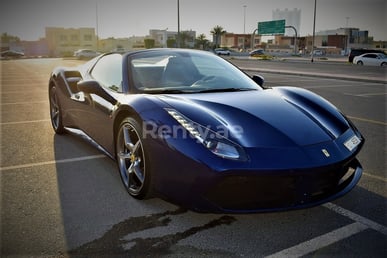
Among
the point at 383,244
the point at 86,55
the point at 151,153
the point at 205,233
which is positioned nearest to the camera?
the point at 383,244

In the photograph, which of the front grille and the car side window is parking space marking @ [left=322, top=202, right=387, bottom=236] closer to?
the front grille

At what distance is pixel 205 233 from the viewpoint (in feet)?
8.44

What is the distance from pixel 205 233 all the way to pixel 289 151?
830mm

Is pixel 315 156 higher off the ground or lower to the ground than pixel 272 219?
higher

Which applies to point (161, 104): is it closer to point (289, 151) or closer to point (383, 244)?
point (289, 151)

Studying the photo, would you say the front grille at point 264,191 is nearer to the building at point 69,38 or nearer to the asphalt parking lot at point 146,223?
the asphalt parking lot at point 146,223

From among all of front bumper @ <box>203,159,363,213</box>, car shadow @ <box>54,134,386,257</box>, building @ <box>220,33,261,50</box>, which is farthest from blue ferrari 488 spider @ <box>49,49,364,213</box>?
building @ <box>220,33,261,50</box>

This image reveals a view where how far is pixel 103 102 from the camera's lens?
362 centimetres

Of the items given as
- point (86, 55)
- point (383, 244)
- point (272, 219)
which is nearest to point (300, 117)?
point (272, 219)

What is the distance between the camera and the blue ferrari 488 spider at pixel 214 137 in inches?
93.4

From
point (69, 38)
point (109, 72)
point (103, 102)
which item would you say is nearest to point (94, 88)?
point (103, 102)

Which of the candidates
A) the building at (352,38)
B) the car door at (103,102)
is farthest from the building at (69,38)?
the car door at (103,102)

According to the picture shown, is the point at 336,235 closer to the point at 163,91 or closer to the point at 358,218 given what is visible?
the point at 358,218

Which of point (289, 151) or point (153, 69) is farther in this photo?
point (153, 69)
